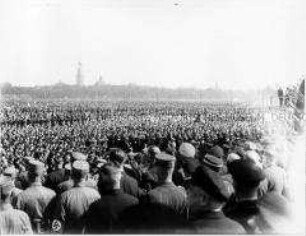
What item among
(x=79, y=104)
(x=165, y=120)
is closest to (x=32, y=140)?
(x=79, y=104)

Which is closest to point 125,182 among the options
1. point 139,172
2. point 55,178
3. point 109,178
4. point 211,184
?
point 109,178

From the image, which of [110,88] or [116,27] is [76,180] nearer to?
[116,27]

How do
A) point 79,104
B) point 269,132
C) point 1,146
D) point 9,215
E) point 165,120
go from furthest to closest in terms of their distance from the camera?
point 165,120 → point 79,104 → point 269,132 → point 1,146 → point 9,215

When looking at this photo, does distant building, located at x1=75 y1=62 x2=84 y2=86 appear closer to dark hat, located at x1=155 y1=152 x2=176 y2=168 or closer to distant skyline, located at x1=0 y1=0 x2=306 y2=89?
distant skyline, located at x1=0 y1=0 x2=306 y2=89

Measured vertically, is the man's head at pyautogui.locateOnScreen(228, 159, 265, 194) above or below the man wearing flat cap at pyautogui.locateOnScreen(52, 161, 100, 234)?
above

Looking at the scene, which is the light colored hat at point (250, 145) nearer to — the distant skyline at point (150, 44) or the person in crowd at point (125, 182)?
the distant skyline at point (150, 44)

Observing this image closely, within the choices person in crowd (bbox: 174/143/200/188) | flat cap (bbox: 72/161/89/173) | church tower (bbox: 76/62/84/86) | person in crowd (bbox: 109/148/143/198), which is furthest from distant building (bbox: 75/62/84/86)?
flat cap (bbox: 72/161/89/173)

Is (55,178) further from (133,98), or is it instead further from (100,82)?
(133,98)
